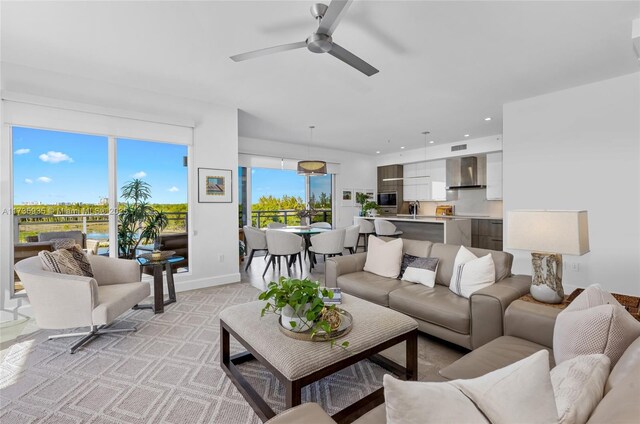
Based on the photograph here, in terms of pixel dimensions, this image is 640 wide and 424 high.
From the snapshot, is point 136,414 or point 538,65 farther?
point 538,65

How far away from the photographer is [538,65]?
125 inches

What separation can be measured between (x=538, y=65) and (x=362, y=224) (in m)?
4.51

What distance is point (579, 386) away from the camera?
818 millimetres

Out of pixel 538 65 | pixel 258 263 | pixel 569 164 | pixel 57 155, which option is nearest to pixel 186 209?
pixel 57 155

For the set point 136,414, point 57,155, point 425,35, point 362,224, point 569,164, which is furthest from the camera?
point 362,224

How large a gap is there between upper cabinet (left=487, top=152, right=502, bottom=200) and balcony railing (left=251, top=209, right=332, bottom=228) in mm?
3923

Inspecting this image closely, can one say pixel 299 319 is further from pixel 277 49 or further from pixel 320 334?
pixel 277 49

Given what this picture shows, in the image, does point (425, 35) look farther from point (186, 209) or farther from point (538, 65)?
point (186, 209)

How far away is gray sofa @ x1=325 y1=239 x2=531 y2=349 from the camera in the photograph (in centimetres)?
209

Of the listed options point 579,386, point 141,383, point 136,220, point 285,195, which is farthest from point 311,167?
point 579,386

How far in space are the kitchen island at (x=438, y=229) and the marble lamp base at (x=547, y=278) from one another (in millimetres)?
3770

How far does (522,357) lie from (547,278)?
2.57ft

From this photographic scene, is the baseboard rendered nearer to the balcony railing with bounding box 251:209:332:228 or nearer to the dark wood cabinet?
Answer: the balcony railing with bounding box 251:209:332:228

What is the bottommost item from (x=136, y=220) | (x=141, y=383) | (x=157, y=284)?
(x=141, y=383)
